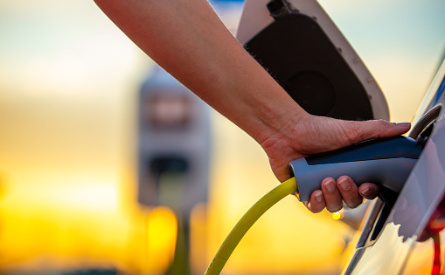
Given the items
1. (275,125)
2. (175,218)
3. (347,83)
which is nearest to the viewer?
(275,125)

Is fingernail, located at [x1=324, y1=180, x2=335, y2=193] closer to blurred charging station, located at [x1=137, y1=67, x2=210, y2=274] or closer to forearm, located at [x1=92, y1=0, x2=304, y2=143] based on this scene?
forearm, located at [x1=92, y1=0, x2=304, y2=143]

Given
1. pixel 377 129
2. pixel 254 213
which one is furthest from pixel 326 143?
pixel 254 213

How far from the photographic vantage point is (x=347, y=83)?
5.08ft

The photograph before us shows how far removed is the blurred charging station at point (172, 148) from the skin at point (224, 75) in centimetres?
849

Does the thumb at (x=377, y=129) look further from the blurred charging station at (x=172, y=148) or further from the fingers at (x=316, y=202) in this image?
the blurred charging station at (x=172, y=148)

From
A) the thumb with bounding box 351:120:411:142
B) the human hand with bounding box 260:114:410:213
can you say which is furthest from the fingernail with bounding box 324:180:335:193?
the thumb with bounding box 351:120:411:142

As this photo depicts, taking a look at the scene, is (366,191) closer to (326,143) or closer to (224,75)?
(326,143)

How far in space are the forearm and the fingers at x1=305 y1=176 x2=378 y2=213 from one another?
214 millimetres

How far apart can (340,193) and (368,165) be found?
90 mm

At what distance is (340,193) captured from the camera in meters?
1.28

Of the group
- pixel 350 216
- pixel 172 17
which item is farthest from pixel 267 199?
pixel 350 216

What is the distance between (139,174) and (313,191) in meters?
9.56

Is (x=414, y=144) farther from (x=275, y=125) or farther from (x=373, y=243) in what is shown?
(x=275, y=125)

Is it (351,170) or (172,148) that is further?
(172,148)
